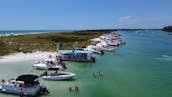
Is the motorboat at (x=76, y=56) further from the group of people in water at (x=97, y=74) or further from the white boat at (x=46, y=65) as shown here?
the group of people in water at (x=97, y=74)

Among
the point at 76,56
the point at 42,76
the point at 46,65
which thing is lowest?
the point at 42,76

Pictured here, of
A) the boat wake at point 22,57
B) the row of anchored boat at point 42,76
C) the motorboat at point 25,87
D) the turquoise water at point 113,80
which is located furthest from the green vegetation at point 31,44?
the motorboat at point 25,87

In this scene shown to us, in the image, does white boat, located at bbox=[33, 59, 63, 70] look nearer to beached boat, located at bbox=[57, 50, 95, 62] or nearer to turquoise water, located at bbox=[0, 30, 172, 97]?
turquoise water, located at bbox=[0, 30, 172, 97]

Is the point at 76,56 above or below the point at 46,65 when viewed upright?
above

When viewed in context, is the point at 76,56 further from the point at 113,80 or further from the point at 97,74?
the point at 113,80

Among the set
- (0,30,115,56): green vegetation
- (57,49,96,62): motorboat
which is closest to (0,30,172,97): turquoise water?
(57,49,96,62): motorboat

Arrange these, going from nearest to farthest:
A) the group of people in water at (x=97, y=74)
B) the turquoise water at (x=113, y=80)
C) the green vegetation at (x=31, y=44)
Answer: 1. the turquoise water at (x=113, y=80)
2. the group of people in water at (x=97, y=74)
3. the green vegetation at (x=31, y=44)

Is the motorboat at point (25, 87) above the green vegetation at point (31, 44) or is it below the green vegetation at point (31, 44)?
below

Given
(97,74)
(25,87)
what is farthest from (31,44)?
(25,87)

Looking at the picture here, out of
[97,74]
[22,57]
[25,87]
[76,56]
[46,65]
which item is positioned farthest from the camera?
[22,57]

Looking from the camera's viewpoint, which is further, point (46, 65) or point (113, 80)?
point (46, 65)

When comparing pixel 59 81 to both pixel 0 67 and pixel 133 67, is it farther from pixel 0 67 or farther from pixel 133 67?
pixel 133 67

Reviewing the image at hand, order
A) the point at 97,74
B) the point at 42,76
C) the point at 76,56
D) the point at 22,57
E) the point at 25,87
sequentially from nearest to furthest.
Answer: the point at 25,87 < the point at 42,76 < the point at 97,74 < the point at 76,56 < the point at 22,57
